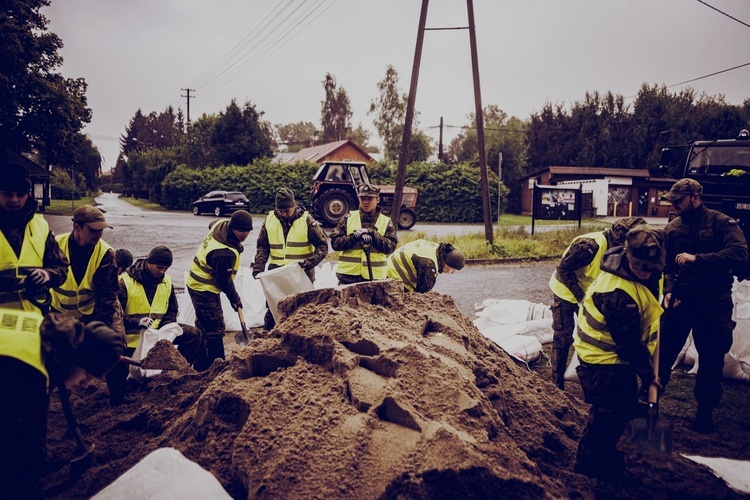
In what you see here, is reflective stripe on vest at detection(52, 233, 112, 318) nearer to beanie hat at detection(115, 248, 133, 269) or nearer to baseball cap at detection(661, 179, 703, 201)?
beanie hat at detection(115, 248, 133, 269)

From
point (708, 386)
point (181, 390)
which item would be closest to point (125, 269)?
point (181, 390)

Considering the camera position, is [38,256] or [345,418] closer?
[345,418]

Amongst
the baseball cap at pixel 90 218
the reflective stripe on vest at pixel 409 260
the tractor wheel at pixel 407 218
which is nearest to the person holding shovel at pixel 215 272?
the baseball cap at pixel 90 218

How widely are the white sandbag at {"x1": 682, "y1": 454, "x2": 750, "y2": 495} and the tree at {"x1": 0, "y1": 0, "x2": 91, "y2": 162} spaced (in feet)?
66.5

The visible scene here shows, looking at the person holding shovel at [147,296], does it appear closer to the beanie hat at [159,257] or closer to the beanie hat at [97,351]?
the beanie hat at [159,257]

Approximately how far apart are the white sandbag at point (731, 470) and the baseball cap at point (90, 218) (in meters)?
4.25

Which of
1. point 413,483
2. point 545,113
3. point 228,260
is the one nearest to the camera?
point 413,483

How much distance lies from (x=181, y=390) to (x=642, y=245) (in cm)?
340

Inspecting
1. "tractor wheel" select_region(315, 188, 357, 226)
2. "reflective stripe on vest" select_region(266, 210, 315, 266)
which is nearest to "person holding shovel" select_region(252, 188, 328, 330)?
"reflective stripe on vest" select_region(266, 210, 315, 266)

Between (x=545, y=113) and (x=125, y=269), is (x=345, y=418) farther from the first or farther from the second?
(x=545, y=113)

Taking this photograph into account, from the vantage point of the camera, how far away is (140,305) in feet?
15.8

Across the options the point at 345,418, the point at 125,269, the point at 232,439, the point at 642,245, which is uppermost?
the point at 642,245

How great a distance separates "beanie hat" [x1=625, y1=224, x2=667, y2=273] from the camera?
304cm

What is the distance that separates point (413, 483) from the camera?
2477 millimetres
